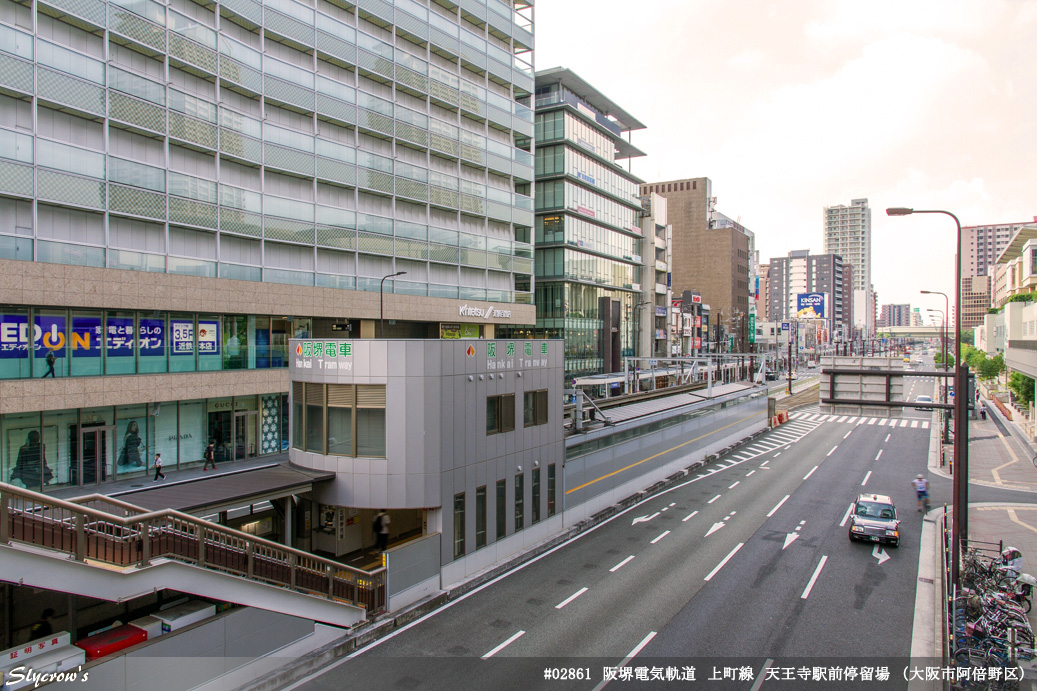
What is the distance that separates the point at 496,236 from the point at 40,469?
3628cm

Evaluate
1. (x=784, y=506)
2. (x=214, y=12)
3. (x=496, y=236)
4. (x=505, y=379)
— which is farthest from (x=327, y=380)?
(x=496, y=236)

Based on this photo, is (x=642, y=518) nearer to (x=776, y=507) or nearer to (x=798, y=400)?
(x=776, y=507)

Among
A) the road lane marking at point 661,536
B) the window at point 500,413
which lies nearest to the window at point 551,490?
the window at point 500,413

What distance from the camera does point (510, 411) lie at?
71.5 feet

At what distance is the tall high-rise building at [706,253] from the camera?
135 meters

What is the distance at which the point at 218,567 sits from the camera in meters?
13.0

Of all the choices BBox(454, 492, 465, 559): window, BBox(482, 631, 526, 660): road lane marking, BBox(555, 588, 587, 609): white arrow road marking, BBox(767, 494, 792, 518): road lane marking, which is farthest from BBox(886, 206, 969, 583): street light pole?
BBox(454, 492, 465, 559): window

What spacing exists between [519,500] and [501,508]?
4.04ft

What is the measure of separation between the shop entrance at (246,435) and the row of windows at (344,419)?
48.6 feet

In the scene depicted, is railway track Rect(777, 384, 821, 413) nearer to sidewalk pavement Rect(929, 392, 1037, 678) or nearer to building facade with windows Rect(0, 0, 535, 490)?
sidewalk pavement Rect(929, 392, 1037, 678)

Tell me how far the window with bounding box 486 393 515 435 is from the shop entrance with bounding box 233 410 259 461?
17722mm

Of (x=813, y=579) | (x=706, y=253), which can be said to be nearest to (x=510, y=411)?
(x=813, y=579)

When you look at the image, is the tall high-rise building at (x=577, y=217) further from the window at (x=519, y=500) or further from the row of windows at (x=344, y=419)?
the row of windows at (x=344, y=419)

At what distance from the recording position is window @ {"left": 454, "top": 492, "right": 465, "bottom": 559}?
62.5ft
